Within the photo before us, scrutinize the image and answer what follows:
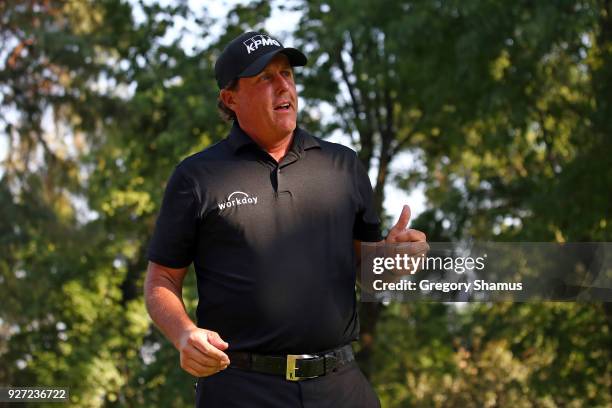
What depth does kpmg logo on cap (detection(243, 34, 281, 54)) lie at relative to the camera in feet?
10.8

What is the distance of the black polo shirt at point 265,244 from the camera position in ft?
10.1

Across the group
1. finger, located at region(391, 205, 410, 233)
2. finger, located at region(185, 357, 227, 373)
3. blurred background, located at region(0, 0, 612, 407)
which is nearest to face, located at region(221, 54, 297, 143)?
finger, located at region(391, 205, 410, 233)

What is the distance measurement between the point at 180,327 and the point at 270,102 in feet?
2.68

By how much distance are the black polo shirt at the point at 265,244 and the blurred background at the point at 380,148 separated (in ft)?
27.4

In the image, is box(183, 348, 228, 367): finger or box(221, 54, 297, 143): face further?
box(221, 54, 297, 143): face

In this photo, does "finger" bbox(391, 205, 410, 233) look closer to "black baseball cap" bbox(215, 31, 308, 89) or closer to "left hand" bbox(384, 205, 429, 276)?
"left hand" bbox(384, 205, 429, 276)

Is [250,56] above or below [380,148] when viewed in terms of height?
below

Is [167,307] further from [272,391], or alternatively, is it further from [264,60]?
[264,60]

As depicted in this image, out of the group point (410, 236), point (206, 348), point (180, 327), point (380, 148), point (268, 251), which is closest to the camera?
point (206, 348)

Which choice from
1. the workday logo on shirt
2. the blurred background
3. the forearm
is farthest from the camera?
the blurred background

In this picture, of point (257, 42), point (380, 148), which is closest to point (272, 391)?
point (257, 42)

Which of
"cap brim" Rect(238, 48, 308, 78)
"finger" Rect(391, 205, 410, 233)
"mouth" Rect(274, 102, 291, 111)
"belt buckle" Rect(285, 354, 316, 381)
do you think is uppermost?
"cap brim" Rect(238, 48, 308, 78)

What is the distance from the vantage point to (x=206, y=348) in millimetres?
2770

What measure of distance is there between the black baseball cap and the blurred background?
26.9ft
